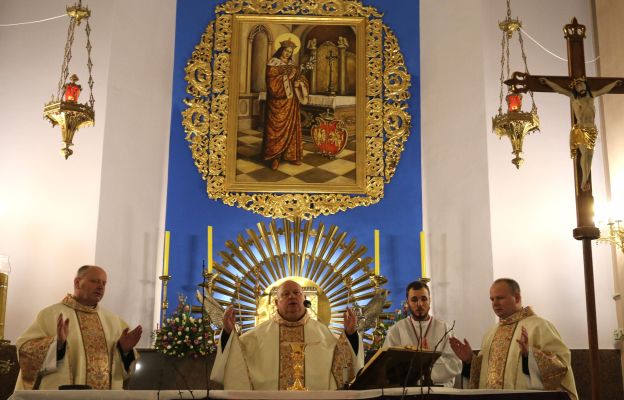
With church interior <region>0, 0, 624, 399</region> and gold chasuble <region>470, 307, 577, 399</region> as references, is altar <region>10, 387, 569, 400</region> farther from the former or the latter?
church interior <region>0, 0, 624, 399</region>

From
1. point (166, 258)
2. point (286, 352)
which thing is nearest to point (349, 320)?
point (286, 352)

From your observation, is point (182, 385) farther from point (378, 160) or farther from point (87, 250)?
point (378, 160)

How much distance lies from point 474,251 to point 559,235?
32.0 inches

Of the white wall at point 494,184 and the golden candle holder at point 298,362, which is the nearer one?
the golden candle holder at point 298,362

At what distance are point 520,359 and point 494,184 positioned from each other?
2628 mm

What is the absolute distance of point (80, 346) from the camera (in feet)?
20.6

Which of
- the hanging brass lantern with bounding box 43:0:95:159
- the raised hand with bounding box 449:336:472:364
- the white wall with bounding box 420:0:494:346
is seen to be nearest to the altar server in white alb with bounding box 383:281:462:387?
the raised hand with bounding box 449:336:472:364

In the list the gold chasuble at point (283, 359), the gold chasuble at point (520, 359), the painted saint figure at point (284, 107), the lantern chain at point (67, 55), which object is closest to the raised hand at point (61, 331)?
the gold chasuble at point (283, 359)

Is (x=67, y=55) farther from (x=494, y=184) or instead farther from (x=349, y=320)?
(x=494, y=184)

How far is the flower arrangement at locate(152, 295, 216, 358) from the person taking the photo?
748 cm

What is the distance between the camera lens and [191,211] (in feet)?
29.3

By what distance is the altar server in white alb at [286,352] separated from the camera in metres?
5.95

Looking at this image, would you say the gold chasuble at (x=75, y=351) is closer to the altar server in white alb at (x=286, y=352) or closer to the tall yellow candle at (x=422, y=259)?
the altar server in white alb at (x=286, y=352)

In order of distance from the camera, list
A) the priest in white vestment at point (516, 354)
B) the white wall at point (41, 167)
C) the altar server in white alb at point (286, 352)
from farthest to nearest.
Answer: the white wall at point (41, 167) → the altar server in white alb at point (286, 352) → the priest in white vestment at point (516, 354)
